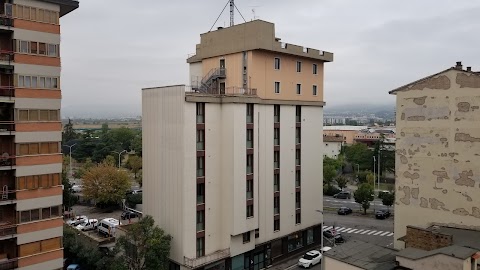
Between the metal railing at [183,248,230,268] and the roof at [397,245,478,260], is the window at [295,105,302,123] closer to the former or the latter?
the metal railing at [183,248,230,268]

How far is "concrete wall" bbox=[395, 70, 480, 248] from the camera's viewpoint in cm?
2838

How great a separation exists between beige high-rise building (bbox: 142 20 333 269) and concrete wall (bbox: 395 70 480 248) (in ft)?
38.7

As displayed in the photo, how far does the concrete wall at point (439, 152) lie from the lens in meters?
28.4

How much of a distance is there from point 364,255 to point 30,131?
22.0 m

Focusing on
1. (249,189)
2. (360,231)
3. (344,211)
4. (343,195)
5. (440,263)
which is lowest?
(360,231)

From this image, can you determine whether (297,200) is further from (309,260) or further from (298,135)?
(298,135)

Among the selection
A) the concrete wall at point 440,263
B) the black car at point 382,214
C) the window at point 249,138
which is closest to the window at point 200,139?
the window at point 249,138

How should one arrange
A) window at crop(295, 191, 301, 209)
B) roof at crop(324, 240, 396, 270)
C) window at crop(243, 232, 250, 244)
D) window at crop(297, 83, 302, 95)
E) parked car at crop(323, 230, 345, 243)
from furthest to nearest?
1. parked car at crop(323, 230, 345, 243)
2. window at crop(295, 191, 301, 209)
3. window at crop(297, 83, 302, 95)
4. window at crop(243, 232, 250, 244)
5. roof at crop(324, 240, 396, 270)

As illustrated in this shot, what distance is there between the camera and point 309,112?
43.4 meters

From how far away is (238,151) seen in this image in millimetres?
34812

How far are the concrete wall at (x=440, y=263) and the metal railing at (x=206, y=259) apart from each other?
52.5 feet

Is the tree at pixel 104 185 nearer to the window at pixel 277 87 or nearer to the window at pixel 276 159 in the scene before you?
the window at pixel 276 159

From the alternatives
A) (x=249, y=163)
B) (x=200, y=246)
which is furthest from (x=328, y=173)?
(x=200, y=246)

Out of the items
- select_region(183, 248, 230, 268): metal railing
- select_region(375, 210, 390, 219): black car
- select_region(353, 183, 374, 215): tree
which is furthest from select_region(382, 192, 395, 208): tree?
select_region(183, 248, 230, 268): metal railing
